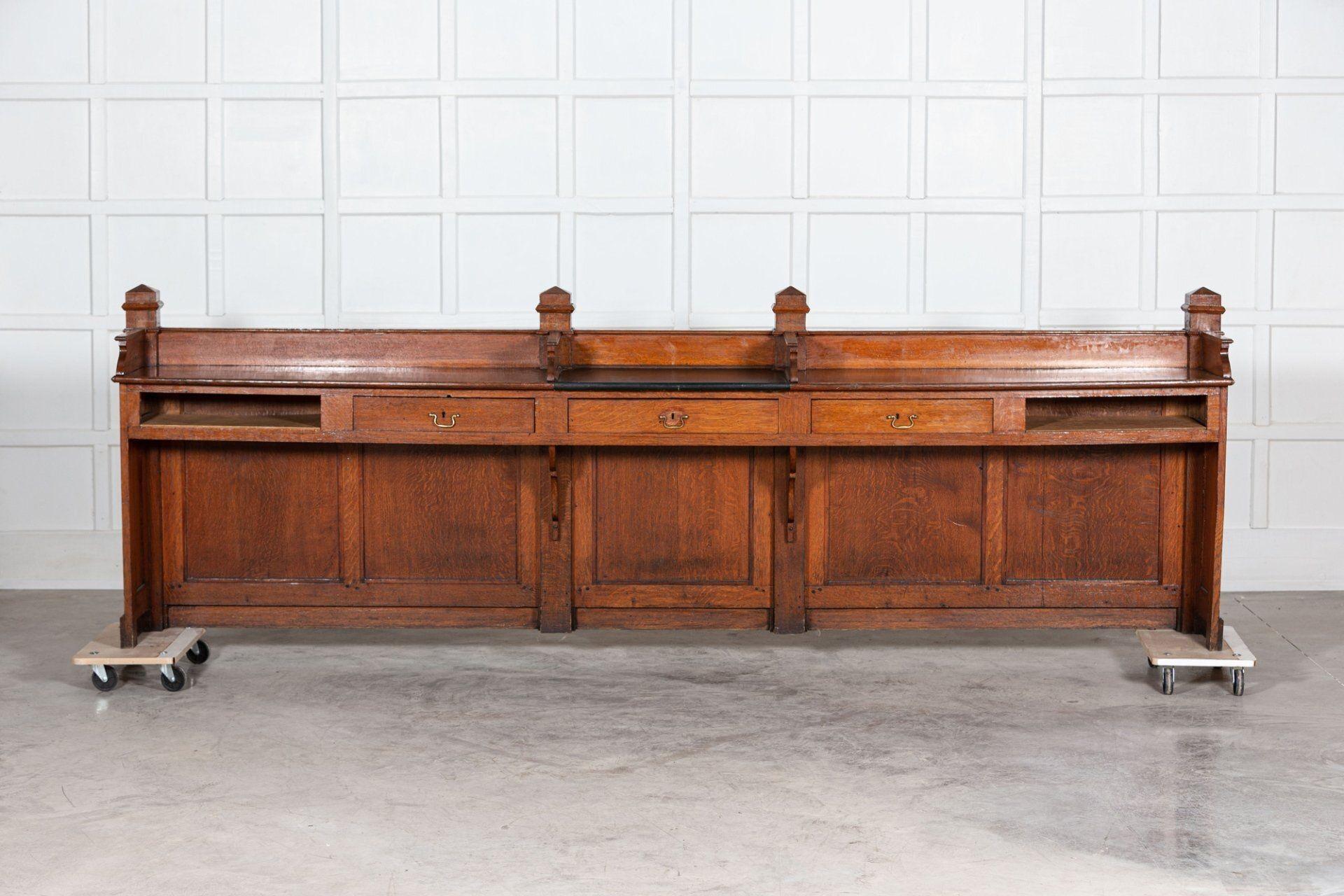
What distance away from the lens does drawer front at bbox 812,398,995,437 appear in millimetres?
4941

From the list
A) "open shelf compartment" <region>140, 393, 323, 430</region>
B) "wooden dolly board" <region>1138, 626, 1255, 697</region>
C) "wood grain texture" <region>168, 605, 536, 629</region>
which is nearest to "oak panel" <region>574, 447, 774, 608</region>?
"wood grain texture" <region>168, 605, 536, 629</region>

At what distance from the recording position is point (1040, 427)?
16.7 ft

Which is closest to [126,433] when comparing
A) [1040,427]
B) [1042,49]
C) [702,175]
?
[702,175]

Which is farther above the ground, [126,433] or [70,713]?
[126,433]

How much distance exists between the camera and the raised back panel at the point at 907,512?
5340 millimetres

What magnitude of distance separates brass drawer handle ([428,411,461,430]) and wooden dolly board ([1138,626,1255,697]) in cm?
262

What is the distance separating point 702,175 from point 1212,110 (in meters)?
2.37

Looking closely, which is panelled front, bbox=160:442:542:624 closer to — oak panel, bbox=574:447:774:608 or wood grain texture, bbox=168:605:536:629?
wood grain texture, bbox=168:605:536:629

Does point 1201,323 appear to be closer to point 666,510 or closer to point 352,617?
point 666,510

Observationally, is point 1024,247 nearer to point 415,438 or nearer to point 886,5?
point 886,5

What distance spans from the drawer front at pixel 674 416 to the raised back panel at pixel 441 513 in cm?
48

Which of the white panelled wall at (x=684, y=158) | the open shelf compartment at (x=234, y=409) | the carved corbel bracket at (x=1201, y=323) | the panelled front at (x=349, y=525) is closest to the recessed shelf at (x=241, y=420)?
the open shelf compartment at (x=234, y=409)

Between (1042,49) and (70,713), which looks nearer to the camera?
(70,713)

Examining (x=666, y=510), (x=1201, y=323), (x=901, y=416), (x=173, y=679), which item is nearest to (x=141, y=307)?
(x=173, y=679)
